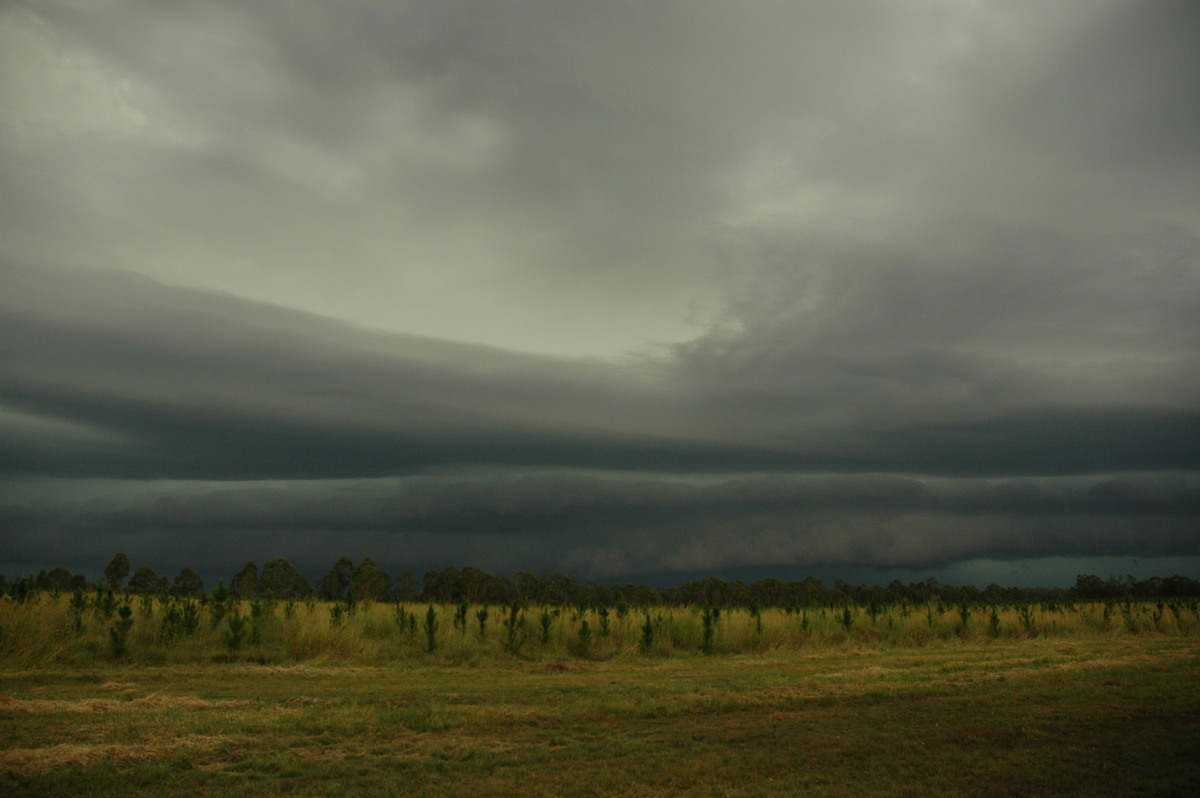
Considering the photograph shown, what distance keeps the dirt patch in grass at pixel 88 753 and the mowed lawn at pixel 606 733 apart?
34mm

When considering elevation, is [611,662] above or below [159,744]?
below

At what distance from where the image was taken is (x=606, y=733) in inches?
385

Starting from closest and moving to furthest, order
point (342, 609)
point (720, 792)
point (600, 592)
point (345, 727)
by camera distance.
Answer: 1. point (720, 792)
2. point (345, 727)
3. point (342, 609)
4. point (600, 592)

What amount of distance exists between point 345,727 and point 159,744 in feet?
6.97

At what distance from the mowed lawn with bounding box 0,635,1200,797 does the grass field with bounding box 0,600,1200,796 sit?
4cm

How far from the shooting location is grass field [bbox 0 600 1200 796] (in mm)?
7273

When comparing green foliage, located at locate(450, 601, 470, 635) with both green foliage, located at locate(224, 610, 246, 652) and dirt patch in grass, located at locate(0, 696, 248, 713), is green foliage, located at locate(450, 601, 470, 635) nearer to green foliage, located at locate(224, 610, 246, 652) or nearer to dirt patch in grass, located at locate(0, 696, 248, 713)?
green foliage, located at locate(224, 610, 246, 652)

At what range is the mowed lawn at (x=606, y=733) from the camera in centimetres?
723

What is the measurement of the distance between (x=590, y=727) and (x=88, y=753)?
236 inches

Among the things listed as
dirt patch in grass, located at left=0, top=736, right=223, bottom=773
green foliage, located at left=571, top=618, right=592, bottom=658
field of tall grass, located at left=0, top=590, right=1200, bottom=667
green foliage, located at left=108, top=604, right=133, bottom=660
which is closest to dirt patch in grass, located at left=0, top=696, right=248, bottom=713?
dirt patch in grass, located at left=0, top=736, right=223, bottom=773

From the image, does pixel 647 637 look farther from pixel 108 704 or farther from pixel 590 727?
pixel 108 704

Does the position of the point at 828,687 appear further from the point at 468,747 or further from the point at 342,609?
the point at 342,609

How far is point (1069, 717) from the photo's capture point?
10047mm

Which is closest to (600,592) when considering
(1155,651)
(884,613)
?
(884,613)
